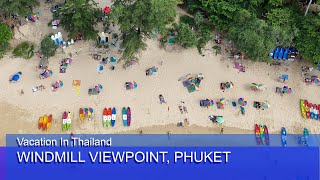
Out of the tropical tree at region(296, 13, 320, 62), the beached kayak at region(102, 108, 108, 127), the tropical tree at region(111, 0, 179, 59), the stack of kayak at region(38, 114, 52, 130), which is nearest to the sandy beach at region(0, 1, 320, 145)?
the beached kayak at region(102, 108, 108, 127)

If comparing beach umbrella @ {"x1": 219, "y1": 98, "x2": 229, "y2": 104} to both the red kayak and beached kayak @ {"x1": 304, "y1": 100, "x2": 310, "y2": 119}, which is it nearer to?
the red kayak

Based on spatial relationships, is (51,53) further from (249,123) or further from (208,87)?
(249,123)

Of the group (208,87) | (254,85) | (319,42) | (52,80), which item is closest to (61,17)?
(52,80)

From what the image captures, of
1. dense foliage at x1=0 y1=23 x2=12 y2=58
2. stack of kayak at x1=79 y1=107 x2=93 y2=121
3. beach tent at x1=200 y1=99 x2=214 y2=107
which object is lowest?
stack of kayak at x1=79 y1=107 x2=93 y2=121

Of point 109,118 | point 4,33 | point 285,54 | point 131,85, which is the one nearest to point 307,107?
point 285,54

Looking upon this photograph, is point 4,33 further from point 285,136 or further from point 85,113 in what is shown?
point 285,136

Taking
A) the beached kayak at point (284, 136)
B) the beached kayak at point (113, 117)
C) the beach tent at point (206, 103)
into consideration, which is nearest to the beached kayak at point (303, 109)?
the beached kayak at point (284, 136)
